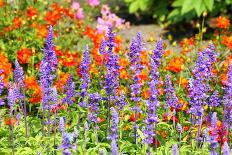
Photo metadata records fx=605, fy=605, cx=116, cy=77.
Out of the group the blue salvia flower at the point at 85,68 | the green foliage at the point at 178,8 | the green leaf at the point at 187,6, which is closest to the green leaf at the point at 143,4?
the green foliage at the point at 178,8

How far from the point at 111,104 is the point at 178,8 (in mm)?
5178

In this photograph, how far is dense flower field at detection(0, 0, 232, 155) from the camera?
4312 mm

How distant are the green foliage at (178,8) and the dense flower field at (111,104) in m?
2.50

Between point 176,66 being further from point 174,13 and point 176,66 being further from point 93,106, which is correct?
point 174,13

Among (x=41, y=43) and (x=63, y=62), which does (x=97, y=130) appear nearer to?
(x=63, y=62)

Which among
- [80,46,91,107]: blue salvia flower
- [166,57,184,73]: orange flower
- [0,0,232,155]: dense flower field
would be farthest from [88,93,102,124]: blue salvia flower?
[166,57,184,73]: orange flower

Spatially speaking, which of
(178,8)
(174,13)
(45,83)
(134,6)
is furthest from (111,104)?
(134,6)

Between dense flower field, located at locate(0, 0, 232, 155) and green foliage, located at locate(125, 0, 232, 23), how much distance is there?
8.21ft

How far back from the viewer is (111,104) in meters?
5.80

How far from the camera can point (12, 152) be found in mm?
4461

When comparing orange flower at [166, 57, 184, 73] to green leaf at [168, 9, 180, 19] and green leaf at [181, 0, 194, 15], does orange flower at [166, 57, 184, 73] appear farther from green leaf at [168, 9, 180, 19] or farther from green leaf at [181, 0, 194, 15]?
green leaf at [168, 9, 180, 19]

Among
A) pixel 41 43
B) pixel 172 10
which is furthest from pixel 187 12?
pixel 41 43

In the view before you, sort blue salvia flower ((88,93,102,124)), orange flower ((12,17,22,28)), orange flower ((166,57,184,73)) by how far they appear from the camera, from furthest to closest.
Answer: orange flower ((12,17,22,28)), orange flower ((166,57,184,73)), blue salvia flower ((88,93,102,124))

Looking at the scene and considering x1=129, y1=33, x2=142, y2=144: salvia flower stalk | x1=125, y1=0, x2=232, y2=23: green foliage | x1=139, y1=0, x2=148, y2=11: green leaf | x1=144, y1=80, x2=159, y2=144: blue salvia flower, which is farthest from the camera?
x1=139, y1=0, x2=148, y2=11: green leaf
